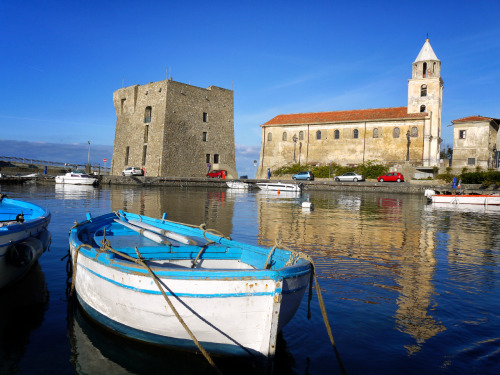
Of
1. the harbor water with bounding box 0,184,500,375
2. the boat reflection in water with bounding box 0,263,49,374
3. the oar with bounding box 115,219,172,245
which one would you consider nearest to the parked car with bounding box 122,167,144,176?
the harbor water with bounding box 0,184,500,375

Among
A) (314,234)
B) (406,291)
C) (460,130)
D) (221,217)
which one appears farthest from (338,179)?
(406,291)

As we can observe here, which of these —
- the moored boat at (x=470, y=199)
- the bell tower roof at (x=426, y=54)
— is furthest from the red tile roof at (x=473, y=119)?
the moored boat at (x=470, y=199)

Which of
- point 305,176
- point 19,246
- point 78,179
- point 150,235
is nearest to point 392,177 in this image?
point 305,176

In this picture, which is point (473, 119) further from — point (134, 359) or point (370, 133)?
point (134, 359)

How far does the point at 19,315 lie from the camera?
552 centimetres

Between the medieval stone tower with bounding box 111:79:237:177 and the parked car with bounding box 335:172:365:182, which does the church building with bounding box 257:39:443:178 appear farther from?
the medieval stone tower with bounding box 111:79:237:177

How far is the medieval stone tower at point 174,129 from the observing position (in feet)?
160

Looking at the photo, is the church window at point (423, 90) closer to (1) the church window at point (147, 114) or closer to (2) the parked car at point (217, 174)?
(2) the parked car at point (217, 174)

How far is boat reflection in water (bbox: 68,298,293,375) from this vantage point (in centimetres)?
419

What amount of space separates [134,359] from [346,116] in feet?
166

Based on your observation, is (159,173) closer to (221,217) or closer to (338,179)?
(338,179)

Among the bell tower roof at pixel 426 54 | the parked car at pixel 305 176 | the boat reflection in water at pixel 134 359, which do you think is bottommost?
the boat reflection in water at pixel 134 359

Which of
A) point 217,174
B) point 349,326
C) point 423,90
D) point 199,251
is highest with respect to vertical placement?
point 423,90

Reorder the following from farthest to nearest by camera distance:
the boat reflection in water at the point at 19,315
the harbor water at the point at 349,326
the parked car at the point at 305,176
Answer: the parked car at the point at 305,176
the boat reflection in water at the point at 19,315
the harbor water at the point at 349,326
